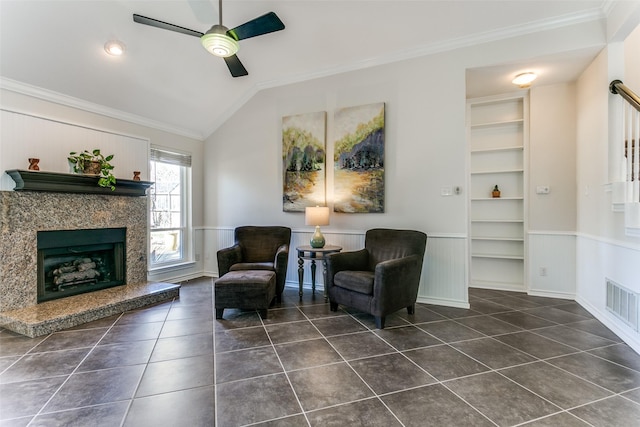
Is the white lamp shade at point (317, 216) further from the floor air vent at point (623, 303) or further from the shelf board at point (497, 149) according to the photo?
the floor air vent at point (623, 303)

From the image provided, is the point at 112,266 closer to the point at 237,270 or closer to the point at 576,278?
the point at 237,270

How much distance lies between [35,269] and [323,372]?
3262 millimetres

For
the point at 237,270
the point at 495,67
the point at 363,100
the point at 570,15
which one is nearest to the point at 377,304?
the point at 237,270

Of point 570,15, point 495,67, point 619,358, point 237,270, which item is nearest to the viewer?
point 619,358

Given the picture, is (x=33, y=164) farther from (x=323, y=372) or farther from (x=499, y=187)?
(x=499, y=187)

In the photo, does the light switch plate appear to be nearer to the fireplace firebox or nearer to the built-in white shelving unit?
the built-in white shelving unit

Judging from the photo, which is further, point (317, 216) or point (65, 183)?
point (317, 216)

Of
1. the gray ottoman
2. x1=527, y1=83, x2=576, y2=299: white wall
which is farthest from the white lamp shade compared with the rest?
x1=527, y1=83, x2=576, y2=299: white wall

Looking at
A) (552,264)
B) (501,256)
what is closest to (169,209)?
(501,256)

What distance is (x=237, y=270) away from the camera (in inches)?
147

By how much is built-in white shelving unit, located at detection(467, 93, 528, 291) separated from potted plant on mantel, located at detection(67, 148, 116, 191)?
16.0 feet

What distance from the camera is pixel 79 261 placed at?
3.68 m

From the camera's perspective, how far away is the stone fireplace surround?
2877 mm

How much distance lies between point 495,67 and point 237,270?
387cm
